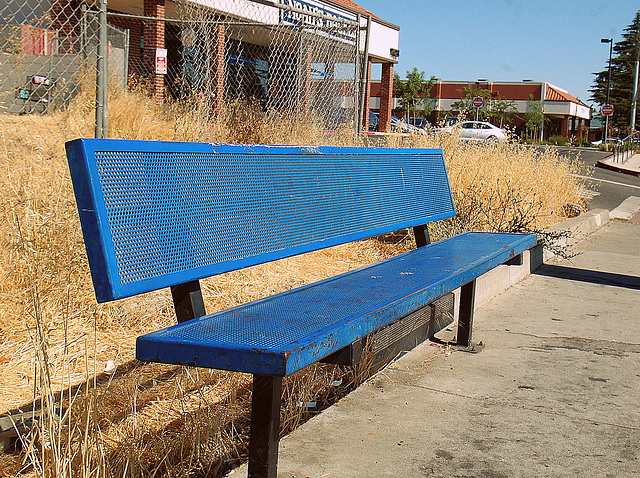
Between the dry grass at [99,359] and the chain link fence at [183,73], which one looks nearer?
the dry grass at [99,359]

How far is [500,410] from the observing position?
9.98ft

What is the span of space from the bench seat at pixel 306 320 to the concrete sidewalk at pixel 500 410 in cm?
50

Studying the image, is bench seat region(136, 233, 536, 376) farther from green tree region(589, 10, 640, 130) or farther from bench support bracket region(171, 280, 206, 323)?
green tree region(589, 10, 640, 130)

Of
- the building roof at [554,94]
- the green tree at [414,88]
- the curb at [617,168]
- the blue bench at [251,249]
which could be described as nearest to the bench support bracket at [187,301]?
the blue bench at [251,249]

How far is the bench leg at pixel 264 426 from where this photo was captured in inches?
80.4

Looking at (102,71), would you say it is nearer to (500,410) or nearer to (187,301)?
(187,301)

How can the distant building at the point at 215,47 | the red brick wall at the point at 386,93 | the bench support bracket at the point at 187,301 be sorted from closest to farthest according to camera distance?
1. the bench support bracket at the point at 187,301
2. the distant building at the point at 215,47
3. the red brick wall at the point at 386,93

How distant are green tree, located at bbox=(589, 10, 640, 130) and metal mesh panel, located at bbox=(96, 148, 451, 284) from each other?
6953cm

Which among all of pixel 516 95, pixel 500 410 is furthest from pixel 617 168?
pixel 516 95

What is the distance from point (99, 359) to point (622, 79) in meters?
77.8

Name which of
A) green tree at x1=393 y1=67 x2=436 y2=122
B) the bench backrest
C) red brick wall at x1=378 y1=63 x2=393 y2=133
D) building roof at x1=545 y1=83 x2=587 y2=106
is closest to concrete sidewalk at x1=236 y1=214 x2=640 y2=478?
the bench backrest

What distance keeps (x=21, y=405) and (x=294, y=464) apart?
124 centimetres

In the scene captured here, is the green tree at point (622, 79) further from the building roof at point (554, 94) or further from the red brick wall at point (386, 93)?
the red brick wall at point (386, 93)

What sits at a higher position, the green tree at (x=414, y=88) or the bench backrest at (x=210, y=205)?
the green tree at (x=414, y=88)
